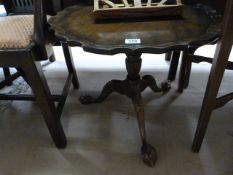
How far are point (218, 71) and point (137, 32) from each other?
33 centimetres

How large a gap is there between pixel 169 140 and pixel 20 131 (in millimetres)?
823

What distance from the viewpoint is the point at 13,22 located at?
109 cm

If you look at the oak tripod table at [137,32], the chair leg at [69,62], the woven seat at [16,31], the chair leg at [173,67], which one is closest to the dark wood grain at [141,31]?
the oak tripod table at [137,32]

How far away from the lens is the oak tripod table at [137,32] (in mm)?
764

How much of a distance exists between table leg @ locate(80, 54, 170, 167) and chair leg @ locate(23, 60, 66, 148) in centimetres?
37

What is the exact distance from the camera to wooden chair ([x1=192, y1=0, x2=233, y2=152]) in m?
0.75

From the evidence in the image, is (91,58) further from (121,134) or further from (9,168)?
(9,168)

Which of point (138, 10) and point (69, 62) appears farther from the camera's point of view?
point (69, 62)

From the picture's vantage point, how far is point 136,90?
1.24m

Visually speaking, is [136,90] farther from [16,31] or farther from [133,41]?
[16,31]

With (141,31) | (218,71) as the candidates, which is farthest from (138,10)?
(218,71)

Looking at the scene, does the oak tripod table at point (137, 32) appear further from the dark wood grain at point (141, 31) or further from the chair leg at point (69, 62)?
the chair leg at point (69, 62)

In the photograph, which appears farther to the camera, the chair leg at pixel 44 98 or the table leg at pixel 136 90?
the table leg at pixel 136 90

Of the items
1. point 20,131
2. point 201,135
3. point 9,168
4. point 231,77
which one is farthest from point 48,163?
point 231,77
